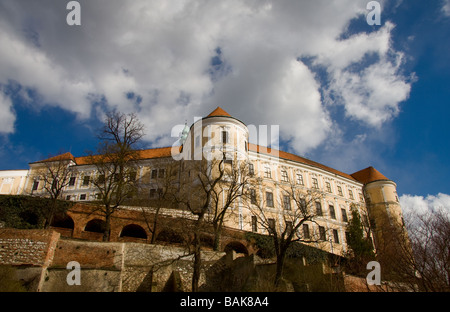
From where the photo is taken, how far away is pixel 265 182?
39.8m

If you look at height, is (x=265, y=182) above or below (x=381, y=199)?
below

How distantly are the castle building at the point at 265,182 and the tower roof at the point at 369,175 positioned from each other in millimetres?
175

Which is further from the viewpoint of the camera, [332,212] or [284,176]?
[332,212]

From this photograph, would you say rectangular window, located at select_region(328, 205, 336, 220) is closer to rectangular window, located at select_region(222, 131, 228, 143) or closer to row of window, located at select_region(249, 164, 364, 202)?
row of window, located at select_region(249, 164, 364, 202)

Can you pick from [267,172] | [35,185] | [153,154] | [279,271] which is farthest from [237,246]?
[35,185]

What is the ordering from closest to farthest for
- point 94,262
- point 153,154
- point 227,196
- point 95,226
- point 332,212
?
point 94,262 < point 227,196 < point 95,226 < point 332,212 < point 153,154

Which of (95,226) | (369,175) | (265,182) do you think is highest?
(369,175)

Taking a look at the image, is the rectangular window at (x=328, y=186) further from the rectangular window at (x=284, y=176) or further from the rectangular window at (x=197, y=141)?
the rectangular window at (x=197, y=141)

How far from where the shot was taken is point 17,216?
74.1 ft

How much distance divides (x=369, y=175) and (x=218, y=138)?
30.6 meters

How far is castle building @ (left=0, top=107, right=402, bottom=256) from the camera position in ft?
115

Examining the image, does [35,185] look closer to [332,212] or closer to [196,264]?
[196,264]
